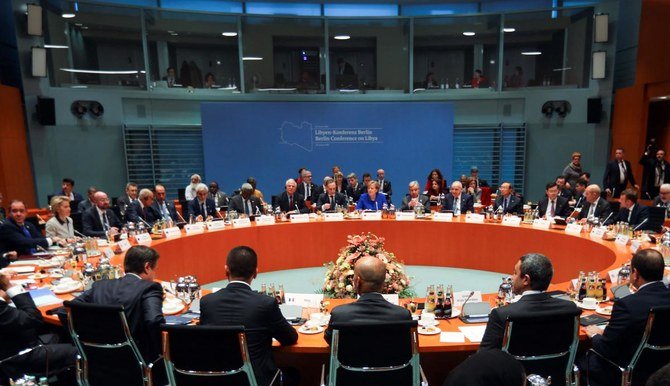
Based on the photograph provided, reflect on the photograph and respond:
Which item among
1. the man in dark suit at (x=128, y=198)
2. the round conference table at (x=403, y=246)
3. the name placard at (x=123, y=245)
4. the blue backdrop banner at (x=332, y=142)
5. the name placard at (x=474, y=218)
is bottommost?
the round conference table at (x=403, y=246)

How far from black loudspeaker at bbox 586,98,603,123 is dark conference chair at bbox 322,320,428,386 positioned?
1036 centimetres

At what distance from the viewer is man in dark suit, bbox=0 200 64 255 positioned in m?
4.91

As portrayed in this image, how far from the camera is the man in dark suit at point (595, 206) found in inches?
234

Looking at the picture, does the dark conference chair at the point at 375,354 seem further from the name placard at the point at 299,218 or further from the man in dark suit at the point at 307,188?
the man in dark suit at the point at 307,188

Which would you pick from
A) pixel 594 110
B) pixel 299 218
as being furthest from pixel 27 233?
pixel 594 110

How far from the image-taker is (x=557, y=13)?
11.1 meters

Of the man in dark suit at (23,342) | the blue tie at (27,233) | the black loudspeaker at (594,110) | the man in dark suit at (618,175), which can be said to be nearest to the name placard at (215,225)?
the blue tie at (27,233)

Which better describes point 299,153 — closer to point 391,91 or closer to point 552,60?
point 391,91

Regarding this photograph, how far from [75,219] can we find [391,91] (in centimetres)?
781

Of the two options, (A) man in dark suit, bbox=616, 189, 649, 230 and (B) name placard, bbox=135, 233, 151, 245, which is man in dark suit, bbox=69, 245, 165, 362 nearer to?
(B) name placard, bbox=135, 233, 151, 245

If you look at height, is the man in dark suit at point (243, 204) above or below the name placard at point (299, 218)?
above

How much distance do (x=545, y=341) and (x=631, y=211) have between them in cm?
443

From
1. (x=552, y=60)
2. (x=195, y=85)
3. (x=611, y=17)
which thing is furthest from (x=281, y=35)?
(x=611, y=17)

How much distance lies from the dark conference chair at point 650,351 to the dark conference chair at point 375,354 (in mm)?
1159
